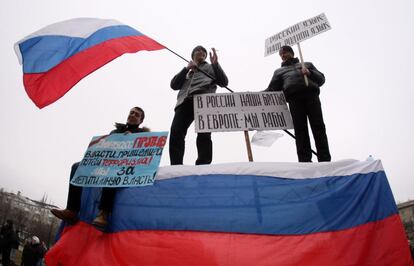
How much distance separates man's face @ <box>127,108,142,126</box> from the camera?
371cm

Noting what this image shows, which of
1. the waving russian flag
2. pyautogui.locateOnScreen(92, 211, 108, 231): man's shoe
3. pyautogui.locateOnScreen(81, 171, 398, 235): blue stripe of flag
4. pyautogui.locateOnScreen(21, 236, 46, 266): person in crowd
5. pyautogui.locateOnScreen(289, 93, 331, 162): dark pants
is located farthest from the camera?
pyautogui.locateOnScreen(21, 236, 46, 266): person in crowd

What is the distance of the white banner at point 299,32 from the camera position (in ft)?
14.8

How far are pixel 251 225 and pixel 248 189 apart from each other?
36cm

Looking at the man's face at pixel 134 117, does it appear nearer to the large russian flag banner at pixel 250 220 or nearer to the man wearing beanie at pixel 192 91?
the man wearing beanie at pixel 192 91

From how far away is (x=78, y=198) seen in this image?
3199mm

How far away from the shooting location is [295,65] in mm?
4145

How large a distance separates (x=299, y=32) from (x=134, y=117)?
9.41 ft

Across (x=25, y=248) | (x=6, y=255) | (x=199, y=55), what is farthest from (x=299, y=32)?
(x=6, y=255)

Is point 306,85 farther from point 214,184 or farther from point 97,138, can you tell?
point 97,138

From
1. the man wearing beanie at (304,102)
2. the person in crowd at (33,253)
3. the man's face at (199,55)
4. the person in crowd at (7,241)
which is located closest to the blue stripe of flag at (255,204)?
the man wearing beanie at (304,102)

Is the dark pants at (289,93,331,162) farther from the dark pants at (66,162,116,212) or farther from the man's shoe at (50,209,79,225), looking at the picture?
the man's shoe at (50,209,79,225)

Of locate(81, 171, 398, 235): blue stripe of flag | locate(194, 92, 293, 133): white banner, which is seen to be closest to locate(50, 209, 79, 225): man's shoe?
locate(81, 171, 398, 235): blue stripe of flag

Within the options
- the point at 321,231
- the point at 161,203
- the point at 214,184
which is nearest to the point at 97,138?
the point at 161,203

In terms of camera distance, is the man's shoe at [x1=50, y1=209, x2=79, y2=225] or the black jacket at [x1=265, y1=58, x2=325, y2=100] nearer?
the man's shoe at [x1=50, y1=209, x2=79, y2=225]
